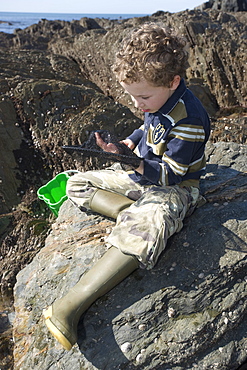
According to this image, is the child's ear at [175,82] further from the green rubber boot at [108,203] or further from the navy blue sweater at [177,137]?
the green rubber boot at [108,203]

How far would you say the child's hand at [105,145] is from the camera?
2.87 metres

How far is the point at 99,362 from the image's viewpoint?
103 inches

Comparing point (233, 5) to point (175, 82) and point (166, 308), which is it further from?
point (166, 308)

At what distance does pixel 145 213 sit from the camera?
2.85 meters

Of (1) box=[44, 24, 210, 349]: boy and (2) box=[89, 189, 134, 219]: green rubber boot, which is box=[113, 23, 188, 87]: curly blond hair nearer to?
(1) box=[44, 24, 210, 349]: boy

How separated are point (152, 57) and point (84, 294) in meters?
1.88

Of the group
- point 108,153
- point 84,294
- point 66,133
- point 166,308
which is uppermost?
point 108,153

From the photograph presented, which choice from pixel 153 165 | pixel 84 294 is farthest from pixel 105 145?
pixel 84 294

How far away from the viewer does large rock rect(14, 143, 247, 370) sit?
2621mm

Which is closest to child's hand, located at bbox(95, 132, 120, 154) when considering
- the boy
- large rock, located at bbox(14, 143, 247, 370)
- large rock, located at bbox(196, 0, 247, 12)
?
the boy

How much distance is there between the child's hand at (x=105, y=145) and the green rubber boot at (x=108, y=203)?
0.61 m

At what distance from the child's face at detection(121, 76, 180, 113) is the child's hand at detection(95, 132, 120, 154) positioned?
420 millimetres

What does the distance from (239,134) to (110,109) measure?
84.3 inches

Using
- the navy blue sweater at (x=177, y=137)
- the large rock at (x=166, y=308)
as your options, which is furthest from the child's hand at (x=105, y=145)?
the large rock at (x=166, y=308)
